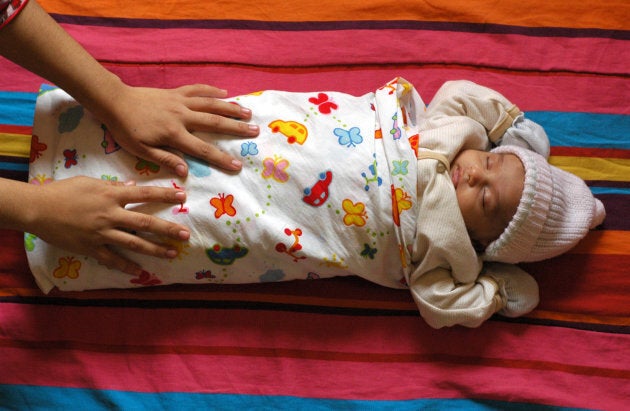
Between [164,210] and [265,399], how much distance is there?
0.43m

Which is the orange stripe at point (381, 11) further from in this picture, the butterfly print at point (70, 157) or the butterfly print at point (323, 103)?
the butterfly print at point (70, 157)

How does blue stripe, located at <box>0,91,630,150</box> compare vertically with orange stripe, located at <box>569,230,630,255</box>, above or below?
above

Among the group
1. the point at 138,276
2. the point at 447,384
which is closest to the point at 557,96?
the point at 447,384

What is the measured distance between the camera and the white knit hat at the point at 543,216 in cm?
110

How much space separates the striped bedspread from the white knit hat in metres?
0.10

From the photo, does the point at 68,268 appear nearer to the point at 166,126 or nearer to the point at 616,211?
the point at 166,126

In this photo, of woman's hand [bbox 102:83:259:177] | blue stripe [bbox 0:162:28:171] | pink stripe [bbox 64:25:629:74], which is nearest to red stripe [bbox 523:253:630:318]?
pink stripe [bbox 64:25:629:74]

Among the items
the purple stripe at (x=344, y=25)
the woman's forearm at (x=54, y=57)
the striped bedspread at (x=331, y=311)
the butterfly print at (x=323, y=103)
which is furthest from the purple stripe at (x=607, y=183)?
the woman's forearm at (x=54, y=57)

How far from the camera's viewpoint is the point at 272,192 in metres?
1.10

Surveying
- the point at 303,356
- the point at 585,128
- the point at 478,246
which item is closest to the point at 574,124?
the point at 585,128

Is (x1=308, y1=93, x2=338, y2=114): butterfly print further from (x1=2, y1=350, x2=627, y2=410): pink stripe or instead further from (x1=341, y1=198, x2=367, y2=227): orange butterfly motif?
(x1=2, y1=350, x2=627, y2=410): pink stripe

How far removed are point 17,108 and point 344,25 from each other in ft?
2.44

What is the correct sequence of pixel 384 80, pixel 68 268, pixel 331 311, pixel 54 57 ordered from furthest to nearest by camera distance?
pixel 384 80 < pixel 331 311 < pixel 68 268 < pixel 54 57

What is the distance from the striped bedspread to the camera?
1.18 meters
